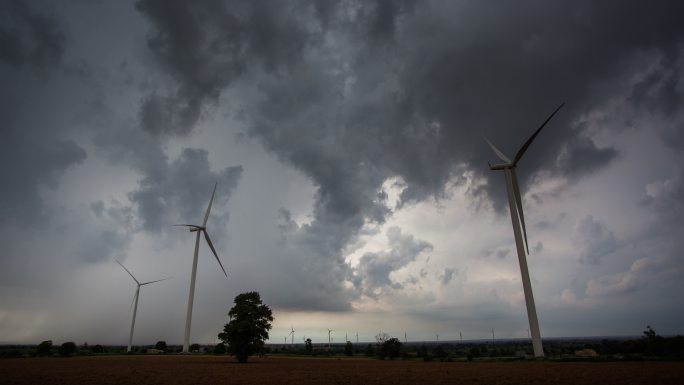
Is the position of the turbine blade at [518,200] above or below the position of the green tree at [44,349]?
above

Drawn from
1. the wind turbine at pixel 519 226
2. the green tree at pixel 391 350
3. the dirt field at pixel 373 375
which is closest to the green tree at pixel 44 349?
the dirt field at pixel 373 375

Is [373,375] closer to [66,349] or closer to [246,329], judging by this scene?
[246,329]

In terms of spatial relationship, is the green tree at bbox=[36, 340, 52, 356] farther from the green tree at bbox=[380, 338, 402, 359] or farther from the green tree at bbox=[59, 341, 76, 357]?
the green tree at bbox=[380, 338, 402, 359]

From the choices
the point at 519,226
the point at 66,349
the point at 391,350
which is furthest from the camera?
the point at 391,350

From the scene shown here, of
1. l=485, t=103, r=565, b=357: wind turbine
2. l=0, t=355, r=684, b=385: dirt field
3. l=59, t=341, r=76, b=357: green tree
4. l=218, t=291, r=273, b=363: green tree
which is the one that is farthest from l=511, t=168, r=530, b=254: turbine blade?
l=59, t=341, r=76, b=357: green tree

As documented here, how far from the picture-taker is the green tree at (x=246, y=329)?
8719cm

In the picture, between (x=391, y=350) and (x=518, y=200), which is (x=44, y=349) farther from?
(x=518, y=200)

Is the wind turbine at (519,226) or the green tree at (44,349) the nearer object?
the wind turbine at (519,226)

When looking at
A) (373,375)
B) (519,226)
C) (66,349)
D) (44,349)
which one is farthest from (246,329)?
(44,349)

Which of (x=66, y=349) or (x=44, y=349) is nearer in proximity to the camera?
(x=66, y=349)

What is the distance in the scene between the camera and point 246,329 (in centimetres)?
8675

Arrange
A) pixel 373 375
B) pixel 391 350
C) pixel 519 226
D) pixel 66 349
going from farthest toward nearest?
pixel 391 350 → pixel 66 349 → pixel 519 226 → pixel 373 375

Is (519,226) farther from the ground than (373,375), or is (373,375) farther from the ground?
(519,226)

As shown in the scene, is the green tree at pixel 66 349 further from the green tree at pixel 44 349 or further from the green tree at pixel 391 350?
the green tree at pixel 391 350
